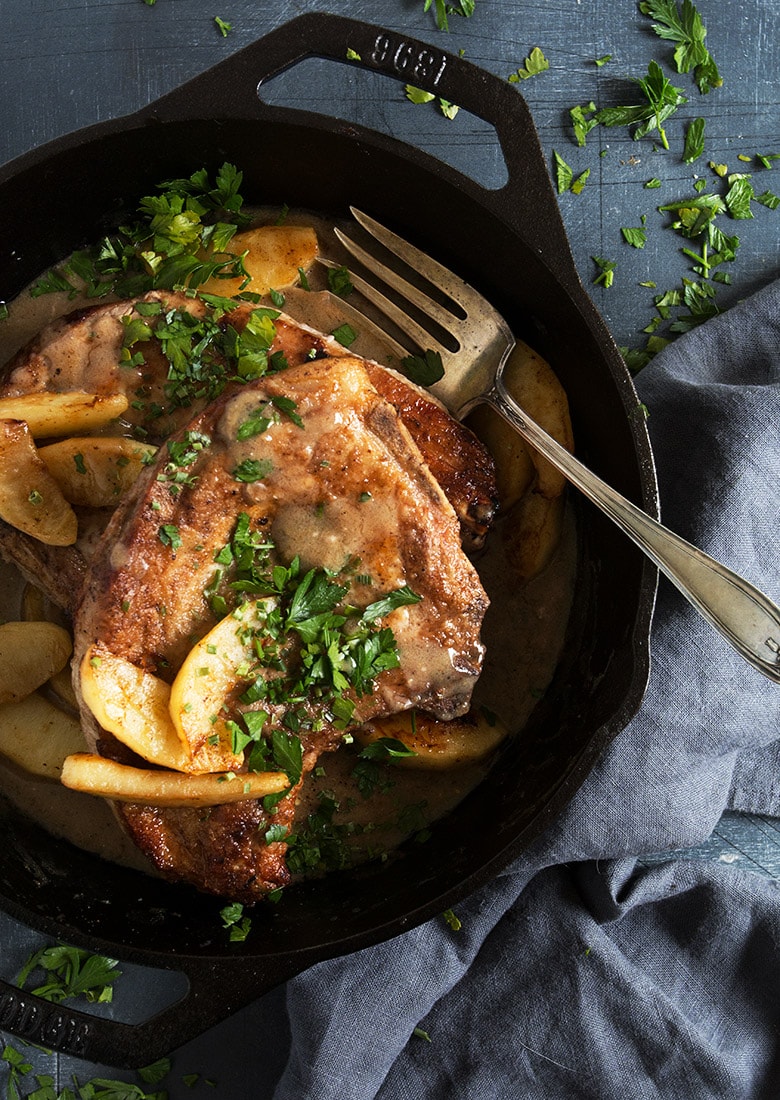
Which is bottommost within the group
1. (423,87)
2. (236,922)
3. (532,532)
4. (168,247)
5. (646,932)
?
(646,932)

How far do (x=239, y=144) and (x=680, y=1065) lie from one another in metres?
3.17

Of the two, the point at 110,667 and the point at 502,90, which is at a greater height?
the point at 502,90

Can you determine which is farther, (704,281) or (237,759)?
(704,281)

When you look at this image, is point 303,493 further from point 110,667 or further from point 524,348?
point 524,348

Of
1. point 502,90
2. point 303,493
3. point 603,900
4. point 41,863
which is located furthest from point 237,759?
point 502,90

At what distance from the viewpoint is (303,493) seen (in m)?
2.54

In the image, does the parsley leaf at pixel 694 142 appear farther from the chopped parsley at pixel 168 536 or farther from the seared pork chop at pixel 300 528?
the chopped parsley at pixel 168 536

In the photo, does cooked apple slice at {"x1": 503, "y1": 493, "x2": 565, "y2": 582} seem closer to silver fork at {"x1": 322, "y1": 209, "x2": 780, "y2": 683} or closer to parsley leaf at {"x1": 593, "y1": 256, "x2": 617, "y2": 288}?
silver fork at {"x1": 322, "y1": 209, "x2": 780, "y2": 683}

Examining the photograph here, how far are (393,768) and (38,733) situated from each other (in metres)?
1.10

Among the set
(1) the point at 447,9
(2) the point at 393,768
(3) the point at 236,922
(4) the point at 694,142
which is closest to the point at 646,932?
(2) the point at 393,768

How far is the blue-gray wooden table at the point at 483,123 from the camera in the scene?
3.32 m

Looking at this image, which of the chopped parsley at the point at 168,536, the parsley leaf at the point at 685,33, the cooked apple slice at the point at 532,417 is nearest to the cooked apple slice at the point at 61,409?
the chopped parsley at the point at 168,536

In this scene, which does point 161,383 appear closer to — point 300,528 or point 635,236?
point 300,528

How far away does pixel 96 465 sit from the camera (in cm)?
279
